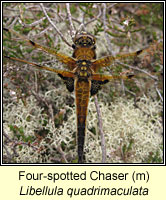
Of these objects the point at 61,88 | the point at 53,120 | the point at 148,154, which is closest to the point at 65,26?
the point at 61,88

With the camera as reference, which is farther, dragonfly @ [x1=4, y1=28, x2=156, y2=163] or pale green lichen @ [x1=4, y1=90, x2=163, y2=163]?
pale green lichen @ [x1=4, y1=90, x2=163, y2=163]

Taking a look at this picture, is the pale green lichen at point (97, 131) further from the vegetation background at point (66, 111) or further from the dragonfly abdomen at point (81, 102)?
the dragonfly abdomen at point (81, 102)

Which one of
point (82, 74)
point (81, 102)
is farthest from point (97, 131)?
point (82, 74)

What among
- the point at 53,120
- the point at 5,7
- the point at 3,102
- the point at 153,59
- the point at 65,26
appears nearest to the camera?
the point at 53,120

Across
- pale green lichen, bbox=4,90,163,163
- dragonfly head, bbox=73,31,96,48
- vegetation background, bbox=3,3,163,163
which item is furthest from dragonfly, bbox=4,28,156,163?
pale green lichen, bbox=4,90,163,163

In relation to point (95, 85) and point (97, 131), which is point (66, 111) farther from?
point (95, 85)

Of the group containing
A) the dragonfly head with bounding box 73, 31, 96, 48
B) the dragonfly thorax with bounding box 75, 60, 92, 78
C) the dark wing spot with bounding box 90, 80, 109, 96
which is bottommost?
the dark wing spot with bounding box 90, 80, 109, 96

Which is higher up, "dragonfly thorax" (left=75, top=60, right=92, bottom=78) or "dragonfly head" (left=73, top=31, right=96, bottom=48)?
"dragonfly head" (left=73, top=31, right=96, bottom=48)

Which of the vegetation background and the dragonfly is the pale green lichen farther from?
the dragonfly

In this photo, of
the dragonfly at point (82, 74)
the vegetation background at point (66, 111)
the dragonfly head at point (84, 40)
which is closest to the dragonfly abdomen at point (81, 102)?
the dragonfly at point (82, 74)

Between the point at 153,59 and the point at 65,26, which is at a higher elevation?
the point at 65,26

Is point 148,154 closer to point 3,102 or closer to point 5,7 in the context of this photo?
point 3,102
